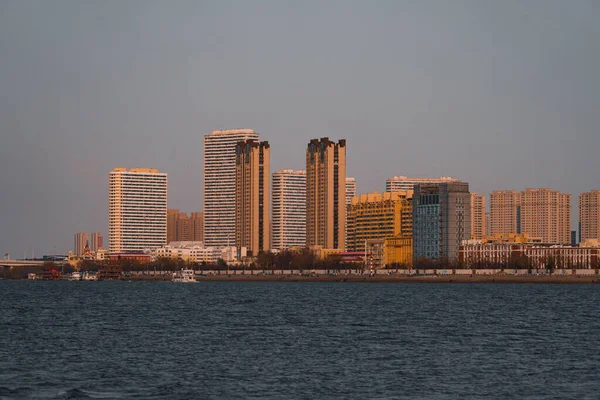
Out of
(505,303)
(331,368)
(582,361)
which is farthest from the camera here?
(505,303)

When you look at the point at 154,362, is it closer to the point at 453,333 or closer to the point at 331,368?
the point at 331,368

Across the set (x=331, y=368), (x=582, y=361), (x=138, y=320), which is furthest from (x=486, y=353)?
(x=138, y=320)

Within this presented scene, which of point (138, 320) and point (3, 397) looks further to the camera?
point (138, 320)

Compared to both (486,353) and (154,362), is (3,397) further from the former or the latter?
(486,353)

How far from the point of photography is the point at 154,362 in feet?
170

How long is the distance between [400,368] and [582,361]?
31.9 feet

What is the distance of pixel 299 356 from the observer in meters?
54.8

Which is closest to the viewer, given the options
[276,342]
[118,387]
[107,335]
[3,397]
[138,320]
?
[3,397]

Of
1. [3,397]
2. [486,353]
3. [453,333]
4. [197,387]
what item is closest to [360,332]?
[453,333]

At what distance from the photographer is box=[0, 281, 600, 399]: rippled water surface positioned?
143 feet

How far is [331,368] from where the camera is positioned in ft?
164

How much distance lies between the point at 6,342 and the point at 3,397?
22831mm

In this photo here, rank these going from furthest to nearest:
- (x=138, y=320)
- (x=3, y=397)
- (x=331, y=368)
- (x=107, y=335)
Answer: (x=138, y=320), (x=107, y=335), (x=331, y=368), (x=3, y=397)

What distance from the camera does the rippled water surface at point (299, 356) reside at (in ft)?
143
